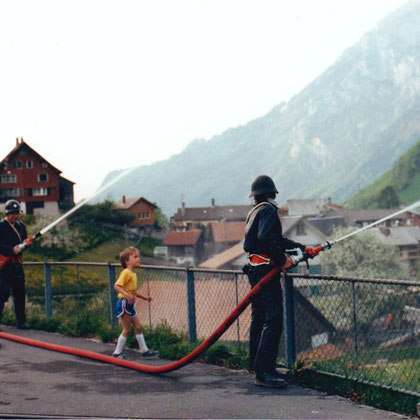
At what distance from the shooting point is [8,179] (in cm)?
7500

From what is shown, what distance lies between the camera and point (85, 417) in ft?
19.5

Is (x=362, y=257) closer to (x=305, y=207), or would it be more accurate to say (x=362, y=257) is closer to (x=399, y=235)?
(x=399, y=235)

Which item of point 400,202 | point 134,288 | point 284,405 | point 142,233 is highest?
point 400,202

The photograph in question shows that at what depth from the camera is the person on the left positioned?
1048 cm

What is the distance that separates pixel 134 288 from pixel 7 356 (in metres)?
2.00

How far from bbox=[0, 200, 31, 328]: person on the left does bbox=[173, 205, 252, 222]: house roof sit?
368ft

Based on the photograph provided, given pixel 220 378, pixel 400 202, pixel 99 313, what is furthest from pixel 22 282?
pixel 400 202

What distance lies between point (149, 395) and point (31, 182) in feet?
240

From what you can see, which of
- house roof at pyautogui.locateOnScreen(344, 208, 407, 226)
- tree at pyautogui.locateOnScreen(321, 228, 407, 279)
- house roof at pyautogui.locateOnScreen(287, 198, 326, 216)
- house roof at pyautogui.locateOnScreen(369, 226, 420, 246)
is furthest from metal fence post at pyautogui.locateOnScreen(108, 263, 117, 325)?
house roof at pyautogui.locateOnScreen(287, 198, 326, 216)

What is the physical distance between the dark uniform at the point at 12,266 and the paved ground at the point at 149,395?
243cm

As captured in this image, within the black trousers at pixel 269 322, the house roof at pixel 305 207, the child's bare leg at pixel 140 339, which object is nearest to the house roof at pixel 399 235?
the house roof at pixel 305 207

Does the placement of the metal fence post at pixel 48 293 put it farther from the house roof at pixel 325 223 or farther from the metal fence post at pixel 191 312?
the house roof at pixel 325 223

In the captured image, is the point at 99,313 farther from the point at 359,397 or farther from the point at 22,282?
the point at 359,397

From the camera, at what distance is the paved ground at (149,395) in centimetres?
604
